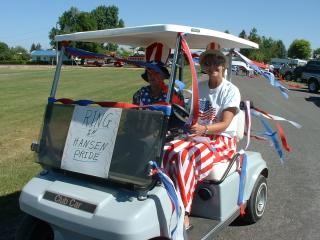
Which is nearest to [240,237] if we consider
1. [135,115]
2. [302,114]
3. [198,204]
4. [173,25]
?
[198,204]

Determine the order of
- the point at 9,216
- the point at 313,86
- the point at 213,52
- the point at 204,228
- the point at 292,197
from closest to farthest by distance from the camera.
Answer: the point at 204,228 → the point at 213,52 → the point at 9,216 → the point at 292,197 → the point at 313,86

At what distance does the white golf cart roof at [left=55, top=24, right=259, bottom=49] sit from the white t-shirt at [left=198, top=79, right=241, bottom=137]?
0.42m

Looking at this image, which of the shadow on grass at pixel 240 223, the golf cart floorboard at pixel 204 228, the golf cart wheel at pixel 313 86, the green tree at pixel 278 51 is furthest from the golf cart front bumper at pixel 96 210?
the green tree at pixel 278 51

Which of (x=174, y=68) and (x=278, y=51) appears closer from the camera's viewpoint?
(x=174, y=68)

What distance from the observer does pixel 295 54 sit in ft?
355

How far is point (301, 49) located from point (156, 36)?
108790 millimetres

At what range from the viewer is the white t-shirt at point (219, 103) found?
3.84 meters

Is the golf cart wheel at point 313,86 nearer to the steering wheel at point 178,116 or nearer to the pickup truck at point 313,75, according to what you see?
the pickup truck at point 313,75

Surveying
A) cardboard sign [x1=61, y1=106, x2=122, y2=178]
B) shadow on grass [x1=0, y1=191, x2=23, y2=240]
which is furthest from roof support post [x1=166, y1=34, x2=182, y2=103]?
shadow on grass [x1=0, y1=191, x2=23, y2=240]

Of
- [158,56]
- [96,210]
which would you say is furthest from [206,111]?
[96,210]

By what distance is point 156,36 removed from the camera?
340cm

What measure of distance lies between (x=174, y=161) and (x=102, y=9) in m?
116

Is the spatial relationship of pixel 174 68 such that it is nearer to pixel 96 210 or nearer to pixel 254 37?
pixel 96 210

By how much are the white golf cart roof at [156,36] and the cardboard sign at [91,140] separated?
54cm
